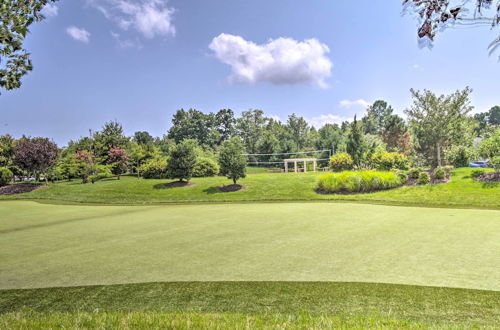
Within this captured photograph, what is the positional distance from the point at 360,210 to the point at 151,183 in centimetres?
1613

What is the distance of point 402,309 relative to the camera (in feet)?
12.1

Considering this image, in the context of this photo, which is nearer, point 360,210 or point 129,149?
point 360,210

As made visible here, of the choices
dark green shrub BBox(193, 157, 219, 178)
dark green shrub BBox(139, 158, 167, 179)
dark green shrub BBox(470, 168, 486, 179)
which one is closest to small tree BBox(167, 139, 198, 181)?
dark green shrub BBox(139, 158, 167, 179)

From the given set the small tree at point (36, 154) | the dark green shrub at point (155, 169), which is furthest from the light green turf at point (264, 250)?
the dark green shrub at point (155, 169)

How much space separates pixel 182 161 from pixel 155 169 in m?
7.97

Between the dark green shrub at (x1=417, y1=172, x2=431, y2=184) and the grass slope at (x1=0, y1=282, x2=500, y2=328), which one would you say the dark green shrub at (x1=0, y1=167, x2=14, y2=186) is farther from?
the dark green shrub at (x1=417, y1=172, x2=431, y2=184)

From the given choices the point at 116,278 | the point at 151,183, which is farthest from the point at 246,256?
the point at 151,183

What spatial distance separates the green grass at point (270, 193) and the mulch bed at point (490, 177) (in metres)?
0.66

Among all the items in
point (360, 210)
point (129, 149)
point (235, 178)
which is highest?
point (129, 149)

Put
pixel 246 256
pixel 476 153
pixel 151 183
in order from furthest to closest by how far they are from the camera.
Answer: pixel 151 183, pixel 476 153, pixel 246 256

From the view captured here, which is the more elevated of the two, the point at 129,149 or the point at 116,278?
the point at 129,149

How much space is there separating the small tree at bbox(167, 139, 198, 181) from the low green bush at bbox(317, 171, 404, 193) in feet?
32.6

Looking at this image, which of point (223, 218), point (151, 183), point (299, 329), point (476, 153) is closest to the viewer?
point (299, 329)

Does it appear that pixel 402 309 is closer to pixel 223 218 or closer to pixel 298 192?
pixel 223 218
